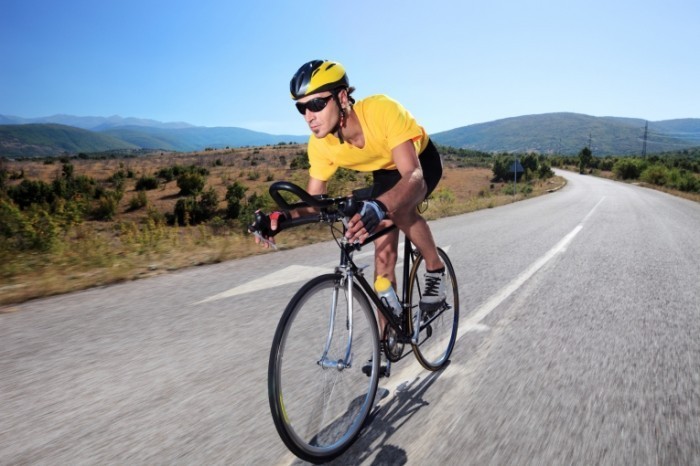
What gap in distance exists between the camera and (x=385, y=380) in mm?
2838

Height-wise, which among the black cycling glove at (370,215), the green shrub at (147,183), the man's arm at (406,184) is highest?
the man's arm at (406,184)

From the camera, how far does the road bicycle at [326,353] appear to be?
1.84 m

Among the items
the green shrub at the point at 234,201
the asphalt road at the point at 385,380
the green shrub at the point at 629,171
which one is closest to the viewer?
the asphalt road at the point at 385,380

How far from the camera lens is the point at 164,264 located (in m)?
6.00

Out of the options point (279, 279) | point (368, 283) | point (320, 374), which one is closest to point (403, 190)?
point (368, 283)

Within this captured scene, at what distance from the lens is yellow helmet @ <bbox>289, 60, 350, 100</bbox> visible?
215 cm

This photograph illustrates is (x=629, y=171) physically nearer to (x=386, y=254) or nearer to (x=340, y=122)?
(x=386, y=254)

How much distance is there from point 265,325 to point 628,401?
110 inches

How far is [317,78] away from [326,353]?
4.76 ft

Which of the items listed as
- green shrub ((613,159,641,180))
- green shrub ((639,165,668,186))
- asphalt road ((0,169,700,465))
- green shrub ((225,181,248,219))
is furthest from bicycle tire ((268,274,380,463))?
green shrub ((613,159,641,180))

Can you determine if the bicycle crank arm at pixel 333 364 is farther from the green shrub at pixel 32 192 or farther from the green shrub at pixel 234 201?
the green shrub at pixel 32 192

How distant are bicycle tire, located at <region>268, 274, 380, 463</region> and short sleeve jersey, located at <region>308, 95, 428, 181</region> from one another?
861 mm

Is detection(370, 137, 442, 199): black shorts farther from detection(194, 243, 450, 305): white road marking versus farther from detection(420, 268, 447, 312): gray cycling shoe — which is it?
detection(194, 243, 450, 305): white road marking

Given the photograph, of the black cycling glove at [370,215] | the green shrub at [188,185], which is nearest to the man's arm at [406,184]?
the black cycling glove at [370,215]
